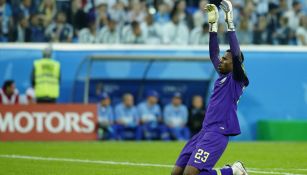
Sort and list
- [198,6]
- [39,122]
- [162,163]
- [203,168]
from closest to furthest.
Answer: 1. [203,168]
2. [162,163]
3. [39,122]
4. [198,6]

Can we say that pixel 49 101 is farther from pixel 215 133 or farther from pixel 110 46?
pixel 215 133

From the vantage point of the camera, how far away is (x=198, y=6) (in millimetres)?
25750

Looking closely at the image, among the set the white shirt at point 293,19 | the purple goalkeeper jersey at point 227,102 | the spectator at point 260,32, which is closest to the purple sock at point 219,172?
the purple goalkeeper jersey at point 227,102

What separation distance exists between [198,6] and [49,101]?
647cm

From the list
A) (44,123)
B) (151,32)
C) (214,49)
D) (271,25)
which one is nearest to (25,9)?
(151,32)

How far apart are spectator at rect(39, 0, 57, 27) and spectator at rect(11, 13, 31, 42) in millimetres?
629

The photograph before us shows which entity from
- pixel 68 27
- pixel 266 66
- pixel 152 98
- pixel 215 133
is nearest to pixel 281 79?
pixel 266 66

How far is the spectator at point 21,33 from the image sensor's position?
23312 mm

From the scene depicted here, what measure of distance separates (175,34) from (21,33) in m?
4.44

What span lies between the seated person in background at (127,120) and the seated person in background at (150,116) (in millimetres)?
175

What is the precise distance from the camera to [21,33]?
2350 centimetres

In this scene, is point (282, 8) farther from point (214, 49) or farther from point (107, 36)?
point (214, 49)

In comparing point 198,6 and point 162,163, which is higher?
point 198,6

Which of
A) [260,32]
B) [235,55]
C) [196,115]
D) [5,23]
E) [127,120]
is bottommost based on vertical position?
[127,120]
